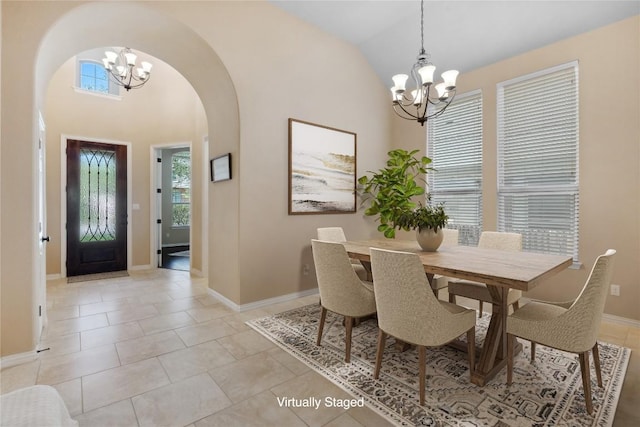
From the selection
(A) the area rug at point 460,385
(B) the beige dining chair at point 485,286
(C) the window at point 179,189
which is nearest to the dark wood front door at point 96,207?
(C) the window at point 179,189

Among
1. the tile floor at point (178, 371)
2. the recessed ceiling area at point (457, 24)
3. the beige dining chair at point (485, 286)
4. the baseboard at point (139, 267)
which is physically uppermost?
the recessed ceiling area at point (457, 24)

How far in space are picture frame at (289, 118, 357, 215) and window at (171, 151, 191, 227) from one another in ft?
19.1

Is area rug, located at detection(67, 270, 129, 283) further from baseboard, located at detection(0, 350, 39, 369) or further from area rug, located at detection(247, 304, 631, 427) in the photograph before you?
area rug, located at detection(247, 304, 631, 427)

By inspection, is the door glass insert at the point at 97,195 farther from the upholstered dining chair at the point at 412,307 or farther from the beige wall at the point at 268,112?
the upholstered dining chair at the point at 412,307

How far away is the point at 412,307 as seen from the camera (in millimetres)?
1774

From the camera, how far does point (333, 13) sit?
150 inches

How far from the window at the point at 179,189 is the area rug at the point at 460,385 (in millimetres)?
6895

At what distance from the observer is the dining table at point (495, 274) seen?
170 cm

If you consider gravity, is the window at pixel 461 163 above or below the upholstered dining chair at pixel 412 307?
above

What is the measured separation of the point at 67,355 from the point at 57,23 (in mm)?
2666

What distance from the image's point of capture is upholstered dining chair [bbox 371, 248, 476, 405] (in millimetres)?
1732

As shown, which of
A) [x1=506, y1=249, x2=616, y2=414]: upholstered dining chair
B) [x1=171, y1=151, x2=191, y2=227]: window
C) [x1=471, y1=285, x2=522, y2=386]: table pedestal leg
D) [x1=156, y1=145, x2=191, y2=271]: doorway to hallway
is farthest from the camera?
[x1=171, y1=151, x2=191, y2=227]: window

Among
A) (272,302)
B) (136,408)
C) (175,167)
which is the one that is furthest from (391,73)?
(175,167)

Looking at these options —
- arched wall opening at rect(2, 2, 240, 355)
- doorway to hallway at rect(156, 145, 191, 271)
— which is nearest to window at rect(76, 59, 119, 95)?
doorway to hallway at rect(156, 145, 191, 271)
